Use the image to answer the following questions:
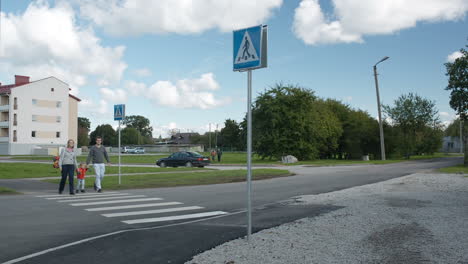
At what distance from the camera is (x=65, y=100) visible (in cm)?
7100

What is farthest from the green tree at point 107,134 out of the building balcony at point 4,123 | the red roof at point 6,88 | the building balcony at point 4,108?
the building balcony at point 4,123

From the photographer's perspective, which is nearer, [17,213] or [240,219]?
[240,219]

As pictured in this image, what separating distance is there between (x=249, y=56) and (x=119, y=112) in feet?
36.1

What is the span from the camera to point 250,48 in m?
5.66

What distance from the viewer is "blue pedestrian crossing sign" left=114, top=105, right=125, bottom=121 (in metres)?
15.4

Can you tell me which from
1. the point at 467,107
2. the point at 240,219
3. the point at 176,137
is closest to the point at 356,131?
the point at 467,107

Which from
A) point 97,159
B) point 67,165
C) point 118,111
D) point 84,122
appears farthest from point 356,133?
point 84,122

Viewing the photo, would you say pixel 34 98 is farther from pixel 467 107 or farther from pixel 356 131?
pixel 467 107

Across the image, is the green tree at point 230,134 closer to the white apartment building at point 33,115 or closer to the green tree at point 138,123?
the green tree at point 138,123

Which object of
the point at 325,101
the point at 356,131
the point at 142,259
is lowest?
the point at 142,259

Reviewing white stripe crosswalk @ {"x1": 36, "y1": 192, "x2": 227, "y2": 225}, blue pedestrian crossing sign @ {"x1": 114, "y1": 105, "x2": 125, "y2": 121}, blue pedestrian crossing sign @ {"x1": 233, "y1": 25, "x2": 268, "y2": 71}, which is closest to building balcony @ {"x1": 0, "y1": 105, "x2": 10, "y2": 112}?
blue pedestrian crossing sign @ {"x1": 114, "y1": 105, "x2": 125, "y2": 121}

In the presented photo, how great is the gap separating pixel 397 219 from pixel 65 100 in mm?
72529

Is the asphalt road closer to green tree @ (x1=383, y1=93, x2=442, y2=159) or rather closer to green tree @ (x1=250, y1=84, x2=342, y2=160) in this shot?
green tree @ (x1=250, y1=84, x2=342, y2=160)

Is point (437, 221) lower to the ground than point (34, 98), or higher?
lower
